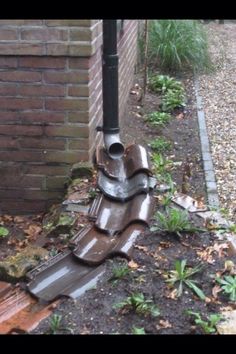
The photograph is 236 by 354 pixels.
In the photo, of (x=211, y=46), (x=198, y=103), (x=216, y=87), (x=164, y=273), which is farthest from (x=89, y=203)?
(x=211, y=46)

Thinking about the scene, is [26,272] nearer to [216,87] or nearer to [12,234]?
[12,234]

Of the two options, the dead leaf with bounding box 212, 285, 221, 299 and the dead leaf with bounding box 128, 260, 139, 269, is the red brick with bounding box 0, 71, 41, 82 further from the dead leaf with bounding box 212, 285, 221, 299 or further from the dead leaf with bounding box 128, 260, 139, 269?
the dead leaf with bounding box 212, 285, 221, 299

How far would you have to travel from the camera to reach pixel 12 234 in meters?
3.85

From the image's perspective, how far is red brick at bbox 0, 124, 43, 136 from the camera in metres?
3.91

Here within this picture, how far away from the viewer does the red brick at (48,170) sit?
13.1 ft

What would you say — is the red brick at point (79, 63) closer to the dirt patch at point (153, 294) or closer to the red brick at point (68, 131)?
the red brick at point (68, 131)

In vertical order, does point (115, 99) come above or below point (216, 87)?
above

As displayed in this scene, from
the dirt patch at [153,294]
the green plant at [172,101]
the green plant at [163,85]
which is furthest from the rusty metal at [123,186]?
the green plant at [163,85]

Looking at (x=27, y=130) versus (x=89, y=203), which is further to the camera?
(x=27, y=130)

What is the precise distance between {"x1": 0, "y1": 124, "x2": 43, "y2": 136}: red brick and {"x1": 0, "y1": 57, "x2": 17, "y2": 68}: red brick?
396 millimetres

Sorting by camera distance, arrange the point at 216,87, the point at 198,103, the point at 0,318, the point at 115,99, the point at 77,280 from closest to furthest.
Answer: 1. the point at 0,318
2. the point at 77,280
3. the point at 115,99
4. the point at 198,103
5. the point at 216,87

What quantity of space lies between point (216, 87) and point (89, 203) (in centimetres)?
537
